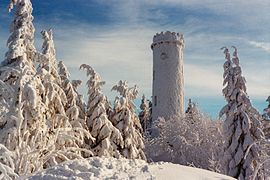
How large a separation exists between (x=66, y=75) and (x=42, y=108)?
30.7 ft

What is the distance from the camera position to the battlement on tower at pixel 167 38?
157ft

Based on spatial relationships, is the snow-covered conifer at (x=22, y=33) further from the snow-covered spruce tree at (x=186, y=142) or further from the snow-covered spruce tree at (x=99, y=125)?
the snow-covered spruce tree at (x=186, y=142)

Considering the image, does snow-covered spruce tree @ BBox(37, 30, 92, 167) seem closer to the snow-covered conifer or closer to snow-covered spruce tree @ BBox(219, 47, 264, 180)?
the snow-covered conifer

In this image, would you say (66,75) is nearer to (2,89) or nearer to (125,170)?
(2,89)

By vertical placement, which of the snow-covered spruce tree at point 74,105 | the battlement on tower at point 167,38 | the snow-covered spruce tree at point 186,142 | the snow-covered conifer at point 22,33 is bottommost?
the snow-covered spruce tree at point 186,142

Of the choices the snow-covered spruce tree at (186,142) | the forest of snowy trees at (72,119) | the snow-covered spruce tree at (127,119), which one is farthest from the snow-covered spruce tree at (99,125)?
the snow-covered spruce tree at (186,142)

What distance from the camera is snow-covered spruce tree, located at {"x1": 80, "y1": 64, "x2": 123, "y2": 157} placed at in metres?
23.7

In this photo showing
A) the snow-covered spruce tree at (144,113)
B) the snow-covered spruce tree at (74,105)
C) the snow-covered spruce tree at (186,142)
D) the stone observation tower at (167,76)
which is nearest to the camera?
the snow-covered spruce tree at (74,105)

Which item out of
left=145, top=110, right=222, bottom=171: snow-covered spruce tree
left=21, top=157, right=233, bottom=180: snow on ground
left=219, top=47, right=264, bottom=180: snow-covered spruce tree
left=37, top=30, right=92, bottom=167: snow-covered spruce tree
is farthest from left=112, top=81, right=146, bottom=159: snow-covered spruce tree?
left=21, top=157, right=233, bottom=180: snow on ground

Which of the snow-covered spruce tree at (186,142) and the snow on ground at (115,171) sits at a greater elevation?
the snow on ground at (115,171)

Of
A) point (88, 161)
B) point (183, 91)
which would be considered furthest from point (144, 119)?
point (88, 161)

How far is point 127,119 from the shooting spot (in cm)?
2616

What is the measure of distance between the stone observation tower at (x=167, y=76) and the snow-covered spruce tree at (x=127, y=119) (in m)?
18.7

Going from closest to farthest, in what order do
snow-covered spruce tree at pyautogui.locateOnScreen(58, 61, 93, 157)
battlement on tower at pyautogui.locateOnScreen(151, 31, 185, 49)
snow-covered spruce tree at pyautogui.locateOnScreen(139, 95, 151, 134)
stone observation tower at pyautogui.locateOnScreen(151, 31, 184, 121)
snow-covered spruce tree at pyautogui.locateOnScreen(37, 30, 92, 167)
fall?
snow-covered spruce tree at pyautogui.locateOnScreen(37, 30, 92, 167)
snow-covered spruce tree at pyautogui.locateOnScreen(58, 61, 93, 157)
stone observation tower at pyautogui.locateOnScreen(151, 31, 184, 121)
battlement on tower at pyautogui.locateOnScreen(151, 31, 185, 49)
snow-covered spruce tree at pyautogui.locateOnScreen(139, 95, 151, 134)
